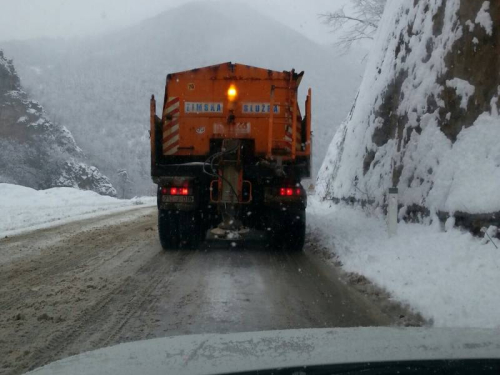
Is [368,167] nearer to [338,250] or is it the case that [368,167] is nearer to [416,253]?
[338,250]

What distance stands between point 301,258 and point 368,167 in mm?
5773

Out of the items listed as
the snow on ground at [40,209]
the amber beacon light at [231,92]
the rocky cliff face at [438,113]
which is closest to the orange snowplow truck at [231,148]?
the amber beacon light at [231,92]

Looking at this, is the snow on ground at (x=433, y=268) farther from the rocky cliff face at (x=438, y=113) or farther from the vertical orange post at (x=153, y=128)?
the vertical orange post at (x=153, y=128)

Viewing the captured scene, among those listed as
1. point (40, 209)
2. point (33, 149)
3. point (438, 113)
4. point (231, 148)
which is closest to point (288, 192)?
point (231, 148)

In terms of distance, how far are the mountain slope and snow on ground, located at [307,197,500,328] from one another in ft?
172

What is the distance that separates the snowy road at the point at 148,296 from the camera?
16.0 feet

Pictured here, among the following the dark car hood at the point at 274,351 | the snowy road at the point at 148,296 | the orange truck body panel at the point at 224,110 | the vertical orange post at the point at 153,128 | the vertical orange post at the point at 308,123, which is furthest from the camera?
the orange truck body panel at the point at 224,110

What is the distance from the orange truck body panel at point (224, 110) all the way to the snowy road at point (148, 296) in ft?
6.72

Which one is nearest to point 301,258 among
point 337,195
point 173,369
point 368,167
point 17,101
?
point 368,167

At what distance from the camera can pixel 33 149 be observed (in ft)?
170

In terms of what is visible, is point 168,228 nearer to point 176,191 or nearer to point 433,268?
point 176,191

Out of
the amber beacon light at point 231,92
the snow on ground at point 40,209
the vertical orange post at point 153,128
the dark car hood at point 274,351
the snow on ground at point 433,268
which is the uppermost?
the amber beacon light at point 231,92

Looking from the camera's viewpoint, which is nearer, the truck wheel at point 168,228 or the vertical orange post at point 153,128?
the vertical orange post at point 153,128

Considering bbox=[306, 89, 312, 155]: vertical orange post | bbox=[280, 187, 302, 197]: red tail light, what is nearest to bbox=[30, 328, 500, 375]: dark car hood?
bbox=[280, 187, 302, 197]: red tail light
